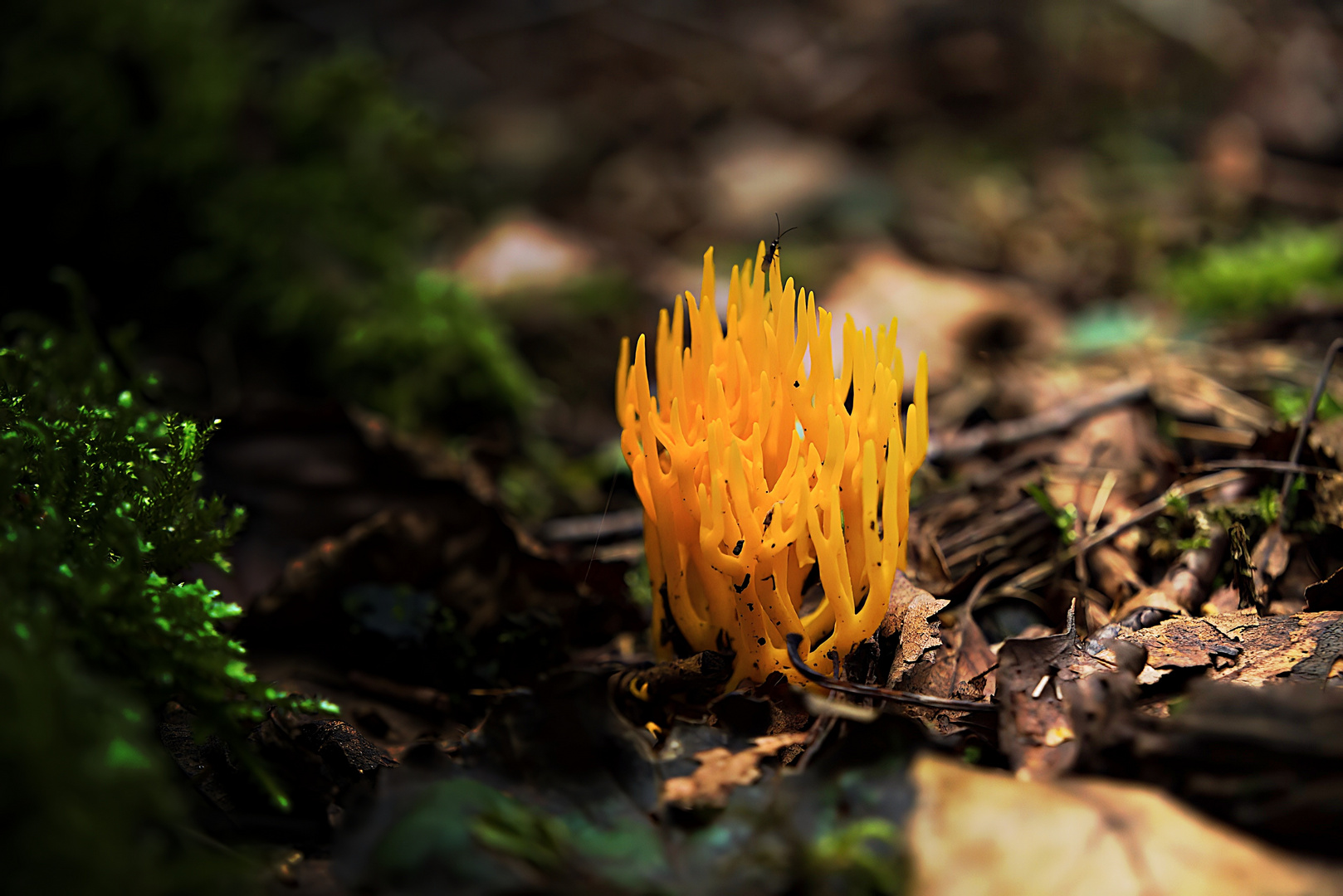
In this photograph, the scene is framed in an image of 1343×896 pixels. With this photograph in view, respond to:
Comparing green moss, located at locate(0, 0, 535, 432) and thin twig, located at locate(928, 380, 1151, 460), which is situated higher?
green moss, located at locate(0, 0, 535, 432)

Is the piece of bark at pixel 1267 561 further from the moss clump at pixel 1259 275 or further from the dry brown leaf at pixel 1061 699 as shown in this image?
the moss clump at pixel 1259 275

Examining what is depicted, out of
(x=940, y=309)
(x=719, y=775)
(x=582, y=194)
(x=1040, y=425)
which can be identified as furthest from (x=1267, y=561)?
(x=582, y=194)

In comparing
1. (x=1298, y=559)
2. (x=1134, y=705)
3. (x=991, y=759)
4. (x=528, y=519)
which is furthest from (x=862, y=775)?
(x=528, y=519)

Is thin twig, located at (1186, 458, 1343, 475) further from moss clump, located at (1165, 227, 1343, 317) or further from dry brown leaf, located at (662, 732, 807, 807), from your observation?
moss clump, located at (1165, 227, 1343, 317)

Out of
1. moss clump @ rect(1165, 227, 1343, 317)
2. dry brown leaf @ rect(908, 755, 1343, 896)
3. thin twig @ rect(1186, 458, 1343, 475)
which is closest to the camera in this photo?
dry brown leaf @ rect(908, 755, 1343, 896)

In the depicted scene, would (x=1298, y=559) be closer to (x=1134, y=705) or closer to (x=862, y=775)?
(x=1134, y=705)

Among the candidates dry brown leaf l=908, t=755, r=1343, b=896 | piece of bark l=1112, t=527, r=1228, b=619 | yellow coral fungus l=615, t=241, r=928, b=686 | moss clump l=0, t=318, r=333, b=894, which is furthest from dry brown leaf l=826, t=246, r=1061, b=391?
moss clump l=0, t=318, r=333, b=894

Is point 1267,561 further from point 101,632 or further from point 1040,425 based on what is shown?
point 101,632
